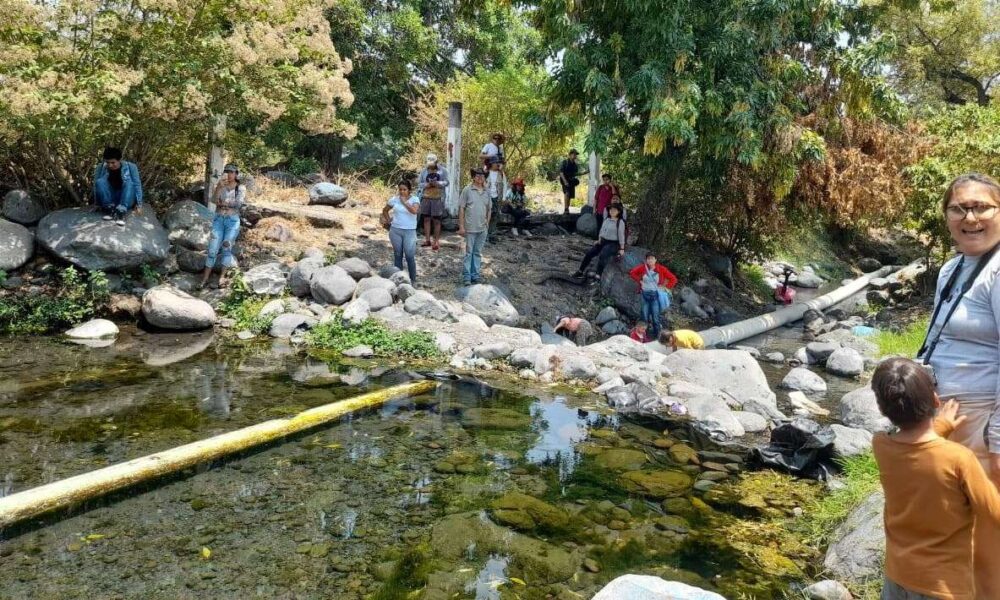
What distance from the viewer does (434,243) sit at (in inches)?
490

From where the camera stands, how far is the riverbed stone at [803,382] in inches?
346

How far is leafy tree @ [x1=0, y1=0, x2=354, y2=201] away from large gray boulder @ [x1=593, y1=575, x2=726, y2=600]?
27.8 feet

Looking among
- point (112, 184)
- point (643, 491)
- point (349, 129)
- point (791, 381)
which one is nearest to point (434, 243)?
point (349, 129)

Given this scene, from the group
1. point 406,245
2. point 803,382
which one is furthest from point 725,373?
point 406,245

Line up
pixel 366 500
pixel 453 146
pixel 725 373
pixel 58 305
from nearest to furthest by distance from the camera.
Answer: pixel 366 500, pixel 725 373, pixel 58 305, pixel 453 146

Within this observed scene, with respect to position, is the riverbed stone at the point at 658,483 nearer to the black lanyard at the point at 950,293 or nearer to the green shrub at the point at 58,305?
the black lanyard at the point at 950,293

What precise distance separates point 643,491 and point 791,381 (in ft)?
14.8

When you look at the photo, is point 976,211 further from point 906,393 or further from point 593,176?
point 593,176

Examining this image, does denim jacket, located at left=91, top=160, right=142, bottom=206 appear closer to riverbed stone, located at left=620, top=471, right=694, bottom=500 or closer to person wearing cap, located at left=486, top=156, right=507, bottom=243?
person wearing cap, located at left=486, top=156, right=507, bottom=243

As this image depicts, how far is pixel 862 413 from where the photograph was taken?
702 cm

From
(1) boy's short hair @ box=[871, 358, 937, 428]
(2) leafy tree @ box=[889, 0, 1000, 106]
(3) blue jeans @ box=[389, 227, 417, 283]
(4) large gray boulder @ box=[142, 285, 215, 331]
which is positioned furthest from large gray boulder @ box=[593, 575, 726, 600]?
(2) leafy tree @ box=[889, 0, 1000, 106]

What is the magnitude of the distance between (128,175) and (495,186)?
645 cm

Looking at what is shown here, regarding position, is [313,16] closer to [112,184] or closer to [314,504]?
[112,184]

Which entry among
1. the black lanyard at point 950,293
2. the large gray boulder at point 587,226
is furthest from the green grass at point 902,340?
the black lanyard at point 950,293
